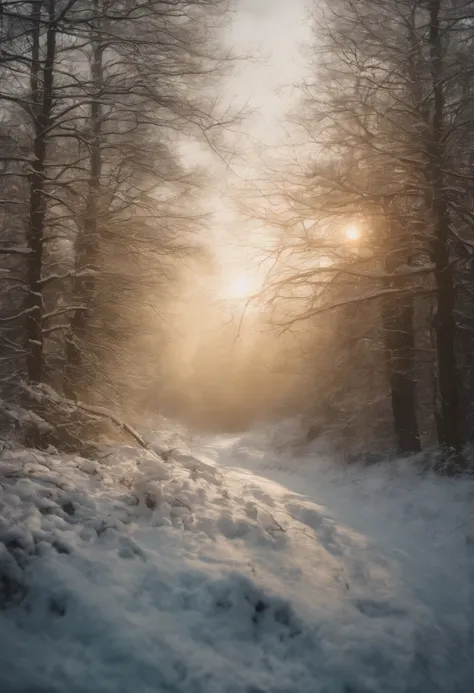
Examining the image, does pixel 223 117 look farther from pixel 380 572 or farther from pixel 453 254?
pixel 380 572

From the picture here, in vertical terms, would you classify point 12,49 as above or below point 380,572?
above

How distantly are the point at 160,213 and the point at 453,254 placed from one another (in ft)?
20.6

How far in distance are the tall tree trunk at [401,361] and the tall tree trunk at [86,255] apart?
6.58m

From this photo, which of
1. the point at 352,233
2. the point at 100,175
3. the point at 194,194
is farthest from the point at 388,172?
the point at 100,175

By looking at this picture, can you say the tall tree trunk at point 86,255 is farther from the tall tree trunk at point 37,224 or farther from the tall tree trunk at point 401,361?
the tall tree trunk at point 401,361

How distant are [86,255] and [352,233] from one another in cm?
597

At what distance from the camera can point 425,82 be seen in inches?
326

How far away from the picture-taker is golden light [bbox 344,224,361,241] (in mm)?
9914

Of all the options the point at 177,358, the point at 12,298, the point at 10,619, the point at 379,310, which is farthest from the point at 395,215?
the point at 177,358

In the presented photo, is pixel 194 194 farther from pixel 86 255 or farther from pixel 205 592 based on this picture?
pixel 205 592

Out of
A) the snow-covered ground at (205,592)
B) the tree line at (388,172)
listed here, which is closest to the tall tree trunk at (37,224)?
the snow-covered ground at (205,592)

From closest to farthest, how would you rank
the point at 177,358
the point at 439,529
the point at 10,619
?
1. the point at 10,619
2. the point at 439,529
3. the point at 177,358

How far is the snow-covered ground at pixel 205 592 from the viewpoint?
330 centimetres

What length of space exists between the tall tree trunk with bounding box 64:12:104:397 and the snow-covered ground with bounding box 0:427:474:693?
3.24 metres
